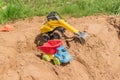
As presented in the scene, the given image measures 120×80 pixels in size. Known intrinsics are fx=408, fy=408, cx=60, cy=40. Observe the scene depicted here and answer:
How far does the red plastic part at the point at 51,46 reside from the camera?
505 centimetres

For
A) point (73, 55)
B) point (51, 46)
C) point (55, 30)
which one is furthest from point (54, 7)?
point (51, 46)

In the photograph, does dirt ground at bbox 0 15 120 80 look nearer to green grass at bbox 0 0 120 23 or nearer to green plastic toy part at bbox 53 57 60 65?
green plastic toy part at bbox 53 57 60 65

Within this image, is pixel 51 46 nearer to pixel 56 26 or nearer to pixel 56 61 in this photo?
pixel 56 61

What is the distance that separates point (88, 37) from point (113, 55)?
16.5 inches

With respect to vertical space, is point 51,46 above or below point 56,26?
below

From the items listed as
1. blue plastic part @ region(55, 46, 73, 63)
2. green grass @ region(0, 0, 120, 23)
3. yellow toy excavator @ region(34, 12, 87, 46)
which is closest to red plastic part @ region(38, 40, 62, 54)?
blue plastic part @ region(55, 46, 73, 63)

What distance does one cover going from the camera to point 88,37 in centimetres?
549

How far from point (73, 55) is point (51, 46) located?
40cm

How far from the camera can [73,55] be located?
17.5 feet

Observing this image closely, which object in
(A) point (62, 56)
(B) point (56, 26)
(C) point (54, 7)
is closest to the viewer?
(A) point (62, 56)

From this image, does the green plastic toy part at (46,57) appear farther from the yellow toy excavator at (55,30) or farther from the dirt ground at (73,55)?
the yellow toy excavator at (55,30)

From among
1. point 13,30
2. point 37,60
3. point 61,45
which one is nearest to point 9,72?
point 37,60

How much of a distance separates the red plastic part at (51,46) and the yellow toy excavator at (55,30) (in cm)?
18

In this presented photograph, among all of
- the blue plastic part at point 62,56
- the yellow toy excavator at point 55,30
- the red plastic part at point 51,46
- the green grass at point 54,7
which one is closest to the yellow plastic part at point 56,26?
the yellow toy excavator at point 55,30
